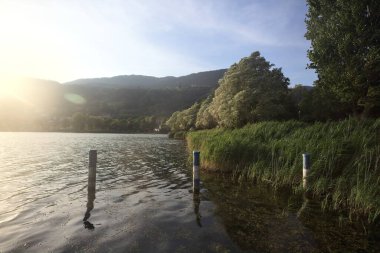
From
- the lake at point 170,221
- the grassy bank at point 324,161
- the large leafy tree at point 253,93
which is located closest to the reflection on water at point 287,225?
the lake at point 170,221

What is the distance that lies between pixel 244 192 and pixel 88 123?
17331 centimetres

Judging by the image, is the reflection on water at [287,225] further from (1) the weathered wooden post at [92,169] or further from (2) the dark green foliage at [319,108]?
(2) the dark green foliage at [319,108]

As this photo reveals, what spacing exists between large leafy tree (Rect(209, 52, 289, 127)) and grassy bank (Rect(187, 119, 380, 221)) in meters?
→ 13.0

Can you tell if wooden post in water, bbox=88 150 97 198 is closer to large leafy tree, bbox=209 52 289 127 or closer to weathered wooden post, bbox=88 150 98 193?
weathered wooden post, bbox=88 150 98 193

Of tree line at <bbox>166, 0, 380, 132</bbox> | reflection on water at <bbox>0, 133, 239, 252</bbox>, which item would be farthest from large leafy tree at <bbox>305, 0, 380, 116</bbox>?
reflection on water at <bbox>0, 133, 239, 252</bbox>

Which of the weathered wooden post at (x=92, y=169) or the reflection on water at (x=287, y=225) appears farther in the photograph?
the weathered wooden post at (x=92, y=169)

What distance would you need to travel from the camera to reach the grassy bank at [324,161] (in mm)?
9516

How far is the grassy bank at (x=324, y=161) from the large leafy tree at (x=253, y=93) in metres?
13.0

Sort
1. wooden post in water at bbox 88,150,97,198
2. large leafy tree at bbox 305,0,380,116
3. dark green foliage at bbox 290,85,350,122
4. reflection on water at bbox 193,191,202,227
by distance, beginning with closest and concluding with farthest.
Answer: reflection on water at bbox 193,191,202,227 < wooden post in water at bbox 88,150,97,198 < large leafy tree at bbox 305,0,380,116 < dark green foliage at bbox 290,85,350,122

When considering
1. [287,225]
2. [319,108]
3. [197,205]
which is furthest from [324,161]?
[319,108]

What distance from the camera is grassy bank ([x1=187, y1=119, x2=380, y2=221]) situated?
9.52 meters

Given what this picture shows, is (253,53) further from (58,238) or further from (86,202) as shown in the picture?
(58,238)

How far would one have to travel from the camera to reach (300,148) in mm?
13516

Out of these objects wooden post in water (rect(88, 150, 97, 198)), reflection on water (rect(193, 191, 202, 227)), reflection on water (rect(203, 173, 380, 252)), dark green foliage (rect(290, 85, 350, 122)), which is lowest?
reflection on water (rect(193, 191, 202, 227))
